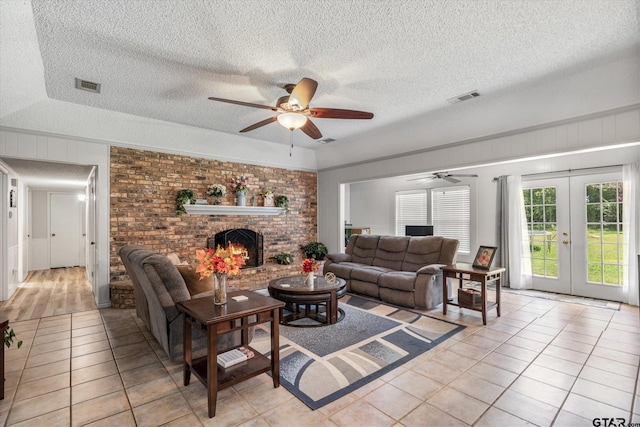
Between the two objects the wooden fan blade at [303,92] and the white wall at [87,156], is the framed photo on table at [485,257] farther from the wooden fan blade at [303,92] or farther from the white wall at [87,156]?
the white wall at [87,156]

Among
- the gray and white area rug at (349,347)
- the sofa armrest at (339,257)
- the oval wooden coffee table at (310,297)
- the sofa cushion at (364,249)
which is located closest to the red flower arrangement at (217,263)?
the gray and white area rug at (349,347)

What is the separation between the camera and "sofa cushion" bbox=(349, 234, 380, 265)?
5789 mm

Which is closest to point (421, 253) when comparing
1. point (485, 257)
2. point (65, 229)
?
point (485, 257)

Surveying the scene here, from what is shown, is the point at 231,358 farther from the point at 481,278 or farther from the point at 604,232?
the point at 604,232

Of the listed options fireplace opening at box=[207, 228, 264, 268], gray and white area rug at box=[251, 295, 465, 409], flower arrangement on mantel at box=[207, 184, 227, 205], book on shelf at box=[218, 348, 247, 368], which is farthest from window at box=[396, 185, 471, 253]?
book on shelf at box=[218, 348, 247, 368]

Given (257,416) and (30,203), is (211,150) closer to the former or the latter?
(257,416)

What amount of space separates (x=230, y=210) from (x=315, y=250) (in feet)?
7.04

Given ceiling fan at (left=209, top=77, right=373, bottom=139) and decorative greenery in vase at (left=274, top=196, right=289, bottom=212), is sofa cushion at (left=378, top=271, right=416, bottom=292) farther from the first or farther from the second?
decorative greenery in vase at (left=274, top=196, right=289, bottom=212)

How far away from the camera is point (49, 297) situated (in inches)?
206

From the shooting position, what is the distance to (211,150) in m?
5.66

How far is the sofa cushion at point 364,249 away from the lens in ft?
19.0

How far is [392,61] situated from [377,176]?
10.4ft

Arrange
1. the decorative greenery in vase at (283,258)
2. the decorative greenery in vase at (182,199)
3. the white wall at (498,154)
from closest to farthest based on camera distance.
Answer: the white wall at (498,154)
the decorative greenery in vase at (182,199)
the decorative greenery in vase at (283,258)

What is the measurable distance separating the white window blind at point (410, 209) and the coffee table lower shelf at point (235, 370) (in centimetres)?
608
